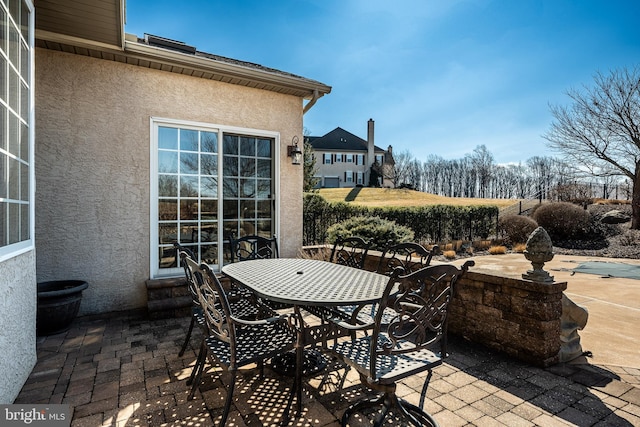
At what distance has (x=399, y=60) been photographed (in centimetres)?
958

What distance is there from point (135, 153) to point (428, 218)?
28.1 ft

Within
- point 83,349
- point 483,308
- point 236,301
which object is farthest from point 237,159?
point 483,308

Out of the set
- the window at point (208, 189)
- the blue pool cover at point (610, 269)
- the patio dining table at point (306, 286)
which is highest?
the window at point (208, 189)

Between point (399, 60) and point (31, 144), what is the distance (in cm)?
931

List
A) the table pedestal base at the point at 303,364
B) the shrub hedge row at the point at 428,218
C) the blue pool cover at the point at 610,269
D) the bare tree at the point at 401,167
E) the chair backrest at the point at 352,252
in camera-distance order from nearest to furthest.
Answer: the table pedestal base at the point at 303,364, the chair backrest at the point at 352,252, the blue pool cover at the point at 610,269, the shrub hedge row at the point at 428,218, the bare tree at the point at 401,167

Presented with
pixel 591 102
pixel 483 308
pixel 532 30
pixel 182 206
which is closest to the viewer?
pixel 483 308

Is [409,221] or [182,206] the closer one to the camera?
[182,206]

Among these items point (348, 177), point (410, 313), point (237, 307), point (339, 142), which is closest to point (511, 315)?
point (410, 313)

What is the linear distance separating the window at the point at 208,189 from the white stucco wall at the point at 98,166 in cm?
20

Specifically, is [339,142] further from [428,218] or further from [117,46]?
[117,46]

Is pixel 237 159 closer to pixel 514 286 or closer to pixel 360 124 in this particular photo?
pixel 514 286

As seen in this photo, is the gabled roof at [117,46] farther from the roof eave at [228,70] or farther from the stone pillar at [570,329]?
the stone pillar at [570,329]

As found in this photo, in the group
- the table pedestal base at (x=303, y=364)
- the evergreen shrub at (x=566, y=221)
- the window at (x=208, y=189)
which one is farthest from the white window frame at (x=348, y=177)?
the table pedestal base at (x=303, y=364)

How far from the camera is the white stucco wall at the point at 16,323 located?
203cm
